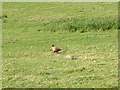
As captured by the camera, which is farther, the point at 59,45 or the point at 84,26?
the point at 84,26

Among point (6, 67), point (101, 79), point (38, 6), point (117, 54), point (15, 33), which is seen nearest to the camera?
point (101, 79)

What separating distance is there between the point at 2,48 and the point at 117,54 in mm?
3540

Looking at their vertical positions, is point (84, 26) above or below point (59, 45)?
above

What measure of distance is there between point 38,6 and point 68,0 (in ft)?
6.01

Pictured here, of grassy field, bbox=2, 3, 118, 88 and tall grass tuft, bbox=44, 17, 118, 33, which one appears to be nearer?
grassy field, bbox=2, 3, 118, 88

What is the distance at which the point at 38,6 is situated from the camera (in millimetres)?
21469

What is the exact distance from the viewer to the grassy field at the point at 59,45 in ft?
30.1

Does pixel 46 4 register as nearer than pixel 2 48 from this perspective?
No

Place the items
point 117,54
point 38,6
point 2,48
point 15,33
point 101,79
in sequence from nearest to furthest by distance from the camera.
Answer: point 101,79 → point 117,54 → point 2,48 → point 15,33 → point 38,6

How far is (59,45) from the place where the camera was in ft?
43.2

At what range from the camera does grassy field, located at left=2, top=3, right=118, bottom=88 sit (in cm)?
916

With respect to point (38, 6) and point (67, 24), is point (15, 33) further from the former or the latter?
point (38, 6)

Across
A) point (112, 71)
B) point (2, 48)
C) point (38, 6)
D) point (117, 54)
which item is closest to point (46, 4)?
point (38, 6)

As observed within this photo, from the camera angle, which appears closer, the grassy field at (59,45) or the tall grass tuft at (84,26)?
the grassy field at (59,45)
